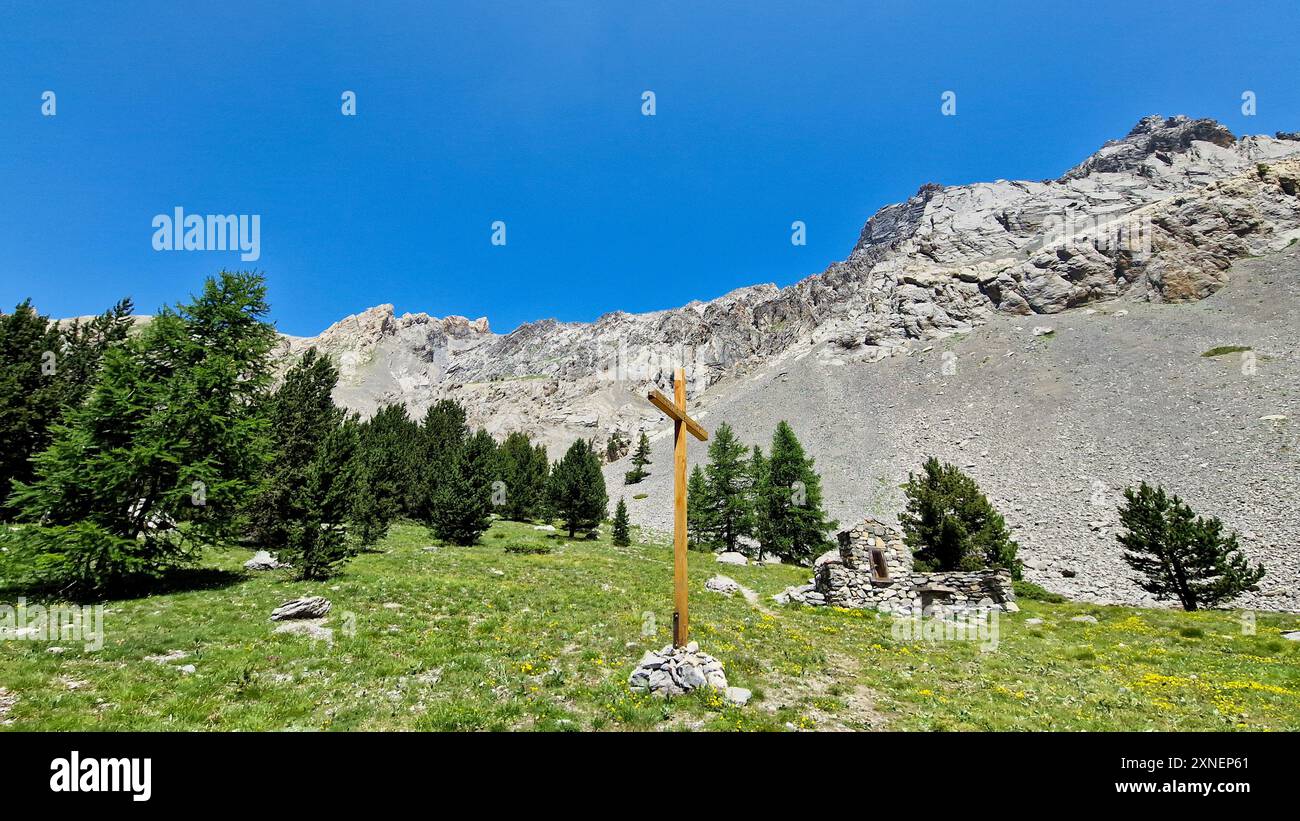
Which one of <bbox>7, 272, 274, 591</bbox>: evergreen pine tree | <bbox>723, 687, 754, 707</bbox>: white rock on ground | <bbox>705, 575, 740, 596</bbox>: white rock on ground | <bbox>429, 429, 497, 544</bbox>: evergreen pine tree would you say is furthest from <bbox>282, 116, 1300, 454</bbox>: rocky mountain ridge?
<bbox>723, 687, 754, 707</bbox>: white rock on ground

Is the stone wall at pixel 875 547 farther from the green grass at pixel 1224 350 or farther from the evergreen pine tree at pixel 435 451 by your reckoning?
the green grass at pixel 1224 350

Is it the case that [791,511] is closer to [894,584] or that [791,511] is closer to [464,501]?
[894,584]

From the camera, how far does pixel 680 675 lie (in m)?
11.0

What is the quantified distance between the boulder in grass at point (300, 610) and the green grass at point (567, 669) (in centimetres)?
49

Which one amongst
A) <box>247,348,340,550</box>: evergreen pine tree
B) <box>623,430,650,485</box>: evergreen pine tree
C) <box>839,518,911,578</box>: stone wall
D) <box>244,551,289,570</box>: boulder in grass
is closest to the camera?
<box>244,551,289,570</box>: boulder in grass

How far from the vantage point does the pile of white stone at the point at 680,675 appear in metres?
10.8

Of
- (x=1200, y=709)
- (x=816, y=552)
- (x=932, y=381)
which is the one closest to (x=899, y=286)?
(x=932, y=381)

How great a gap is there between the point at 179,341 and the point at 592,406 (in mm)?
162774

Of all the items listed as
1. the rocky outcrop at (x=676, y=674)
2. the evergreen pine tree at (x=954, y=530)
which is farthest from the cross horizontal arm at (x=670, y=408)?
the evergreen pine tree at (x=954, y=530)

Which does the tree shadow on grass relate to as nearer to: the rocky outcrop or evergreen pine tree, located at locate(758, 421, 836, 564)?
the rocky outcrop

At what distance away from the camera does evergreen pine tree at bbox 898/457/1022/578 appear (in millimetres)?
33469

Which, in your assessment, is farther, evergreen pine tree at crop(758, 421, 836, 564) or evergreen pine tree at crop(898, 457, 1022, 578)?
evergreen pine tree at crop(758, 421, 836, 564)

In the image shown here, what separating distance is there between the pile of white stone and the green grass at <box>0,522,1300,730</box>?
42 cm

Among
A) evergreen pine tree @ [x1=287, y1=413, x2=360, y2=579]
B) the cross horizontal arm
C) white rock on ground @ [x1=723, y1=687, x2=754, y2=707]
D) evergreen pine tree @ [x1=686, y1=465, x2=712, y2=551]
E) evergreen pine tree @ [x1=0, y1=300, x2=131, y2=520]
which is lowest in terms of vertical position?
evergreen pine tree @ [x1=686, y1=465, x2=712, y2=551]
